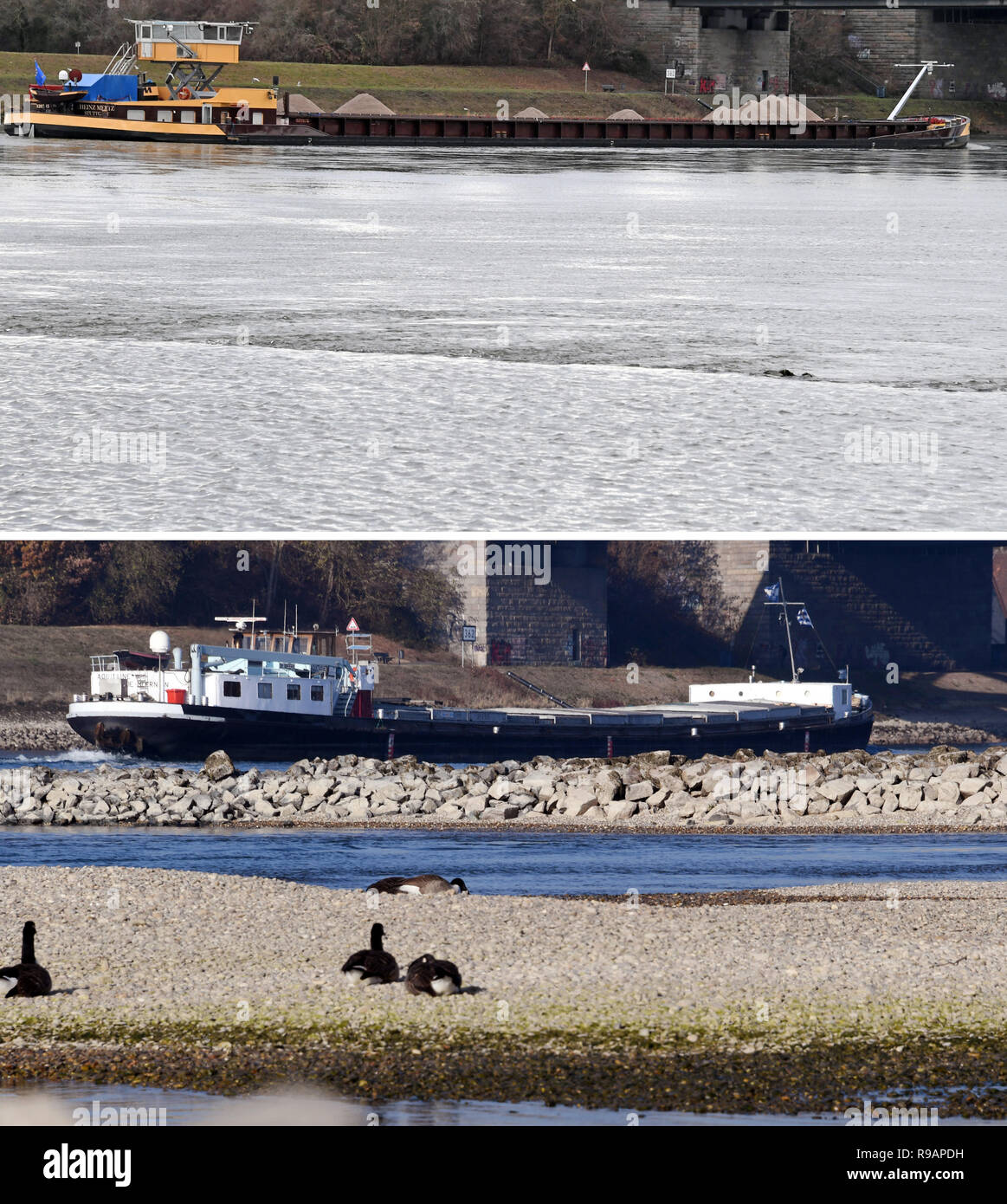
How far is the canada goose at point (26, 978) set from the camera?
1148 centimetres

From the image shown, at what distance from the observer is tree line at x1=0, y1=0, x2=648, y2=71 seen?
8412cm

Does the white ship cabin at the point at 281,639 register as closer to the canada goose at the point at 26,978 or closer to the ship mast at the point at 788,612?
the ship mast at the point at 788,612

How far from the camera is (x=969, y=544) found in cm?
5441

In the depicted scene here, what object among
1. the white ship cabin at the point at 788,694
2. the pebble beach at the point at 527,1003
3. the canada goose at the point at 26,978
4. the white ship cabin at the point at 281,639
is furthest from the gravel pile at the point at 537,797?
the canada goose at the point at 26,978

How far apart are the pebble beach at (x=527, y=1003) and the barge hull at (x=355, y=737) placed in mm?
27239

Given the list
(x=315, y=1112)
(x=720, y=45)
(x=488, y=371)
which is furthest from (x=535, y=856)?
(x=720, y=45)

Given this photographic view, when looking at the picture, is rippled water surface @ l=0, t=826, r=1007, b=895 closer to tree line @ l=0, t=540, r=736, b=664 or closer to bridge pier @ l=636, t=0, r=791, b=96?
tree line @ l=0, t=540, r=736, b=664

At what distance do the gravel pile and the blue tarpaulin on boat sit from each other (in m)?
43.5

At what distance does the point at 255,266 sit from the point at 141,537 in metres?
15.4

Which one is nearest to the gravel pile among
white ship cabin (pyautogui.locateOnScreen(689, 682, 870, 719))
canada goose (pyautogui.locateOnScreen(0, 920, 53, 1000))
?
white ship cabin (pyautogui.locateOnScreen(689, 682, 870, 719))

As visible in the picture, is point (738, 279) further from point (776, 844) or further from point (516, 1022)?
point (516, 1022)

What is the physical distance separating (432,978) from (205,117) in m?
66.8

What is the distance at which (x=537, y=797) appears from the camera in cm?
3219

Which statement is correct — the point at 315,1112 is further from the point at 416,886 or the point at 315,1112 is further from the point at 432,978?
the point at 416,886
